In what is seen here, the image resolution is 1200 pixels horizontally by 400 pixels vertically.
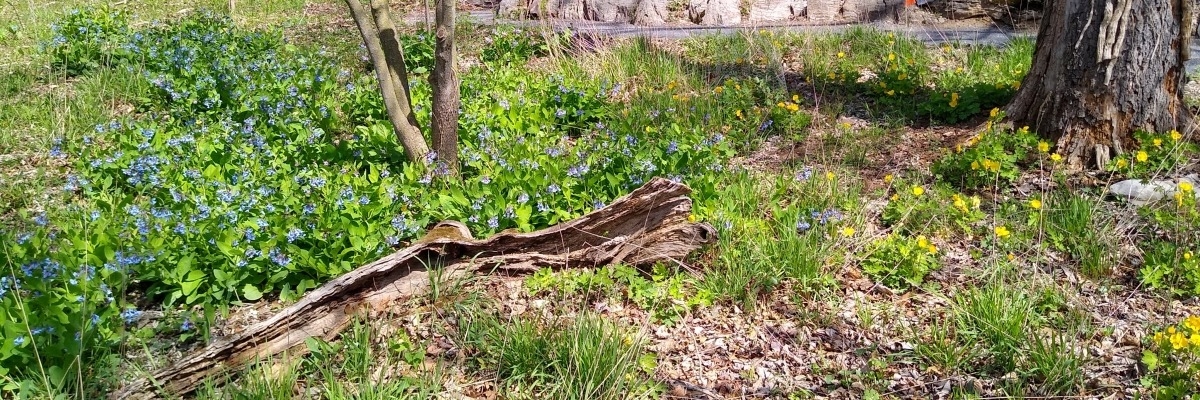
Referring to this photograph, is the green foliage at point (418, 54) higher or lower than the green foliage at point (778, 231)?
higher

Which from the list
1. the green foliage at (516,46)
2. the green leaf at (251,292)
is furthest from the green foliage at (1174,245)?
the green foliage at (516,46)

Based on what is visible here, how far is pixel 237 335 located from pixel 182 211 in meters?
0.91

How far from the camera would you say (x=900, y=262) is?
3562mm

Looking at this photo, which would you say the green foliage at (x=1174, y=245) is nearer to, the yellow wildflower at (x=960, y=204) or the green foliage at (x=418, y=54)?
the yellow wildflower at (x=960, y=204)

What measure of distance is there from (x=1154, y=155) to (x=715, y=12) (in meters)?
5.15

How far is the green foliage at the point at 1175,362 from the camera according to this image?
8.71ft

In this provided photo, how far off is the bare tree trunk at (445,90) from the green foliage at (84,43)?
3.16 meters

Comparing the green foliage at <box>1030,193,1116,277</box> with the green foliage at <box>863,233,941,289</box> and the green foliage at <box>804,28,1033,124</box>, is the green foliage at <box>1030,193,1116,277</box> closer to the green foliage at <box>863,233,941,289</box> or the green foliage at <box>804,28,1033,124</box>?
the green foliage at <box>863,233,941,289</box>

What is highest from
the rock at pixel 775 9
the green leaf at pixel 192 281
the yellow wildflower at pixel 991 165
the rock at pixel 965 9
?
the rock at pixel 775 9

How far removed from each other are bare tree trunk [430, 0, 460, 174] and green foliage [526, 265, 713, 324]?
40.2 inches

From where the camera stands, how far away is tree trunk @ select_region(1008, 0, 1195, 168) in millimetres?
4188

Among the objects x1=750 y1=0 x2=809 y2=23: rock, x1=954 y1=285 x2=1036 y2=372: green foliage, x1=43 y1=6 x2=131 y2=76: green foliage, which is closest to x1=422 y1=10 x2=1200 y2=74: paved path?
x1=750 y1=0 x2=809 y2=23: rock

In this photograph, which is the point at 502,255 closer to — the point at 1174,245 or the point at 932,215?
the point at 932,215

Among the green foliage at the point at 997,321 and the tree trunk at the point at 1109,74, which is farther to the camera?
the tree trunk at the point at 1109,74
